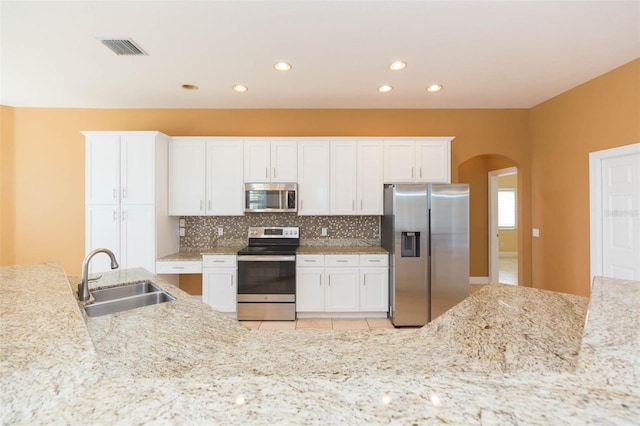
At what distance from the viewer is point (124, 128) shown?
4109mm

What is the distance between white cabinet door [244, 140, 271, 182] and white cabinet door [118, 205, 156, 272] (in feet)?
4.28

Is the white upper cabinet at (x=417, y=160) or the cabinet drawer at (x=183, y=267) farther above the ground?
the white upper cabinet at (x=417, y=160)

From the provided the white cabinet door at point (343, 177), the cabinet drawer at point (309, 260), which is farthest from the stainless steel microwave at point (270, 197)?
the cabinet drawer at point (309, 260)

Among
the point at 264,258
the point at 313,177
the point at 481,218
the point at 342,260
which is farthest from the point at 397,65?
the point at 481,218

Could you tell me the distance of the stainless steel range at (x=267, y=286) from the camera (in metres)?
3.54

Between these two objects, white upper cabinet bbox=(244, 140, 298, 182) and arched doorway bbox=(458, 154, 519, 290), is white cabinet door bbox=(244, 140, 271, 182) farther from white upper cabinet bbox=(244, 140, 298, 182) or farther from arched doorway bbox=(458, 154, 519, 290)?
arched doorway bbox=(458, 154, 519, 290)

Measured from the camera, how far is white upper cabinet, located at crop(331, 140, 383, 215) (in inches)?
152

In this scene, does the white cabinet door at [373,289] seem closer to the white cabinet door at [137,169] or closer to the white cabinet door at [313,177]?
the white cabinet door at [313,177]

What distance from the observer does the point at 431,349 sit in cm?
95

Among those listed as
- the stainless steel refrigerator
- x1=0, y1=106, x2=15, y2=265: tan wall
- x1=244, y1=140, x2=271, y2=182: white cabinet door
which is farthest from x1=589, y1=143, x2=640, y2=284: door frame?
x1=0, y1=106, x2=15, y2=265: tan wall

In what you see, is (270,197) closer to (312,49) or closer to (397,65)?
(312,49)

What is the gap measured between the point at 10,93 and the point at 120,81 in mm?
1661

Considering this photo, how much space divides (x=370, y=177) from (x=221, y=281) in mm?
2394

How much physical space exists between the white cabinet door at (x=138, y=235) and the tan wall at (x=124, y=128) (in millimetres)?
1159
